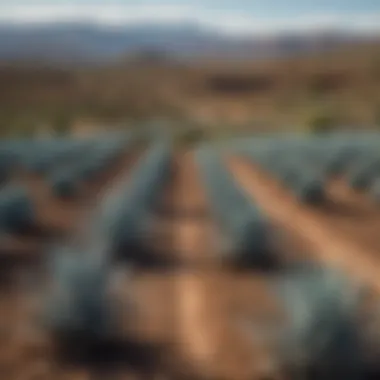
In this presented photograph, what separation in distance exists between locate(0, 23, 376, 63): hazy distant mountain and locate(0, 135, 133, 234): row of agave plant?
0.64 m

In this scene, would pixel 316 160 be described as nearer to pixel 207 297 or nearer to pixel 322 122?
pixel 322 122

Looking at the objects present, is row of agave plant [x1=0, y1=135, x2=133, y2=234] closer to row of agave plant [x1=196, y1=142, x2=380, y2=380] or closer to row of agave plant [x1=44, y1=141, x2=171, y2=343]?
row of agave plant [x1=44, y1=141, x2=171, y2=343]

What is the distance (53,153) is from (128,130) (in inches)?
33.8

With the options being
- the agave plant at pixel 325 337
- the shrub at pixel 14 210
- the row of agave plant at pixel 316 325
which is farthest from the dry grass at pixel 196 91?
the agave plant at pixel 325 337

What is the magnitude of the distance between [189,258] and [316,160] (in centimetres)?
194

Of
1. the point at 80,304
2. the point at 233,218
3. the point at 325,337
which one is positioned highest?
the point at 233,218

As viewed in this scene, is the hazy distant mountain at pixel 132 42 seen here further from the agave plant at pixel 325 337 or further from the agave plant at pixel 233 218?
the agave plant at pixel 325 337

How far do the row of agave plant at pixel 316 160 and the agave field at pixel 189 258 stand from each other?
0.02 meters

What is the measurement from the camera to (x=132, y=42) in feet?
20.7

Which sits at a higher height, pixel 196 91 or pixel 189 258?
pixel 196 91

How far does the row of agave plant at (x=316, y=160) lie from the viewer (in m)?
6.97

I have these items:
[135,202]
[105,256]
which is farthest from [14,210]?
[105,256]

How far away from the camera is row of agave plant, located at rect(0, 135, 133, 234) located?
22.1 feet

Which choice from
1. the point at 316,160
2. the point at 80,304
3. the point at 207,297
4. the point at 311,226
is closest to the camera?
the point at 80,304
